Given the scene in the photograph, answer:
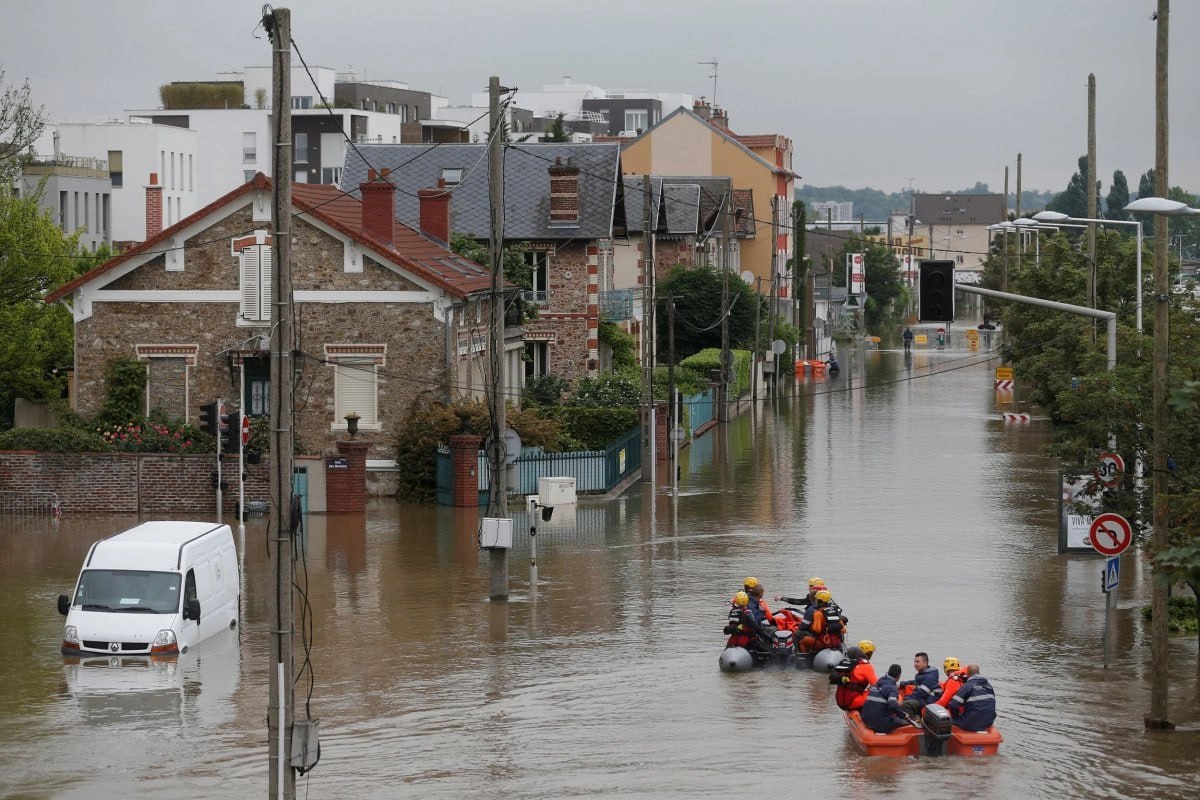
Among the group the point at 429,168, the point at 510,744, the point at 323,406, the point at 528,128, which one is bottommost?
the point at 510,744

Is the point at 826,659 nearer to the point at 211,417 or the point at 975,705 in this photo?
the point at 975,705

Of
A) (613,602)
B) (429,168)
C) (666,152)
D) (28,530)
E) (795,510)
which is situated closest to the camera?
(613,602)

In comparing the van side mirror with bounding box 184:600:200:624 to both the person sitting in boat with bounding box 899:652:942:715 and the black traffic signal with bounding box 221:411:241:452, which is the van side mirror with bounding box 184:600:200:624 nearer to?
the black traffic signal with bounding box 221:411:241:452

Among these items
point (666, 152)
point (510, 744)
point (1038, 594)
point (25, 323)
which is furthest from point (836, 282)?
point (510, 744)

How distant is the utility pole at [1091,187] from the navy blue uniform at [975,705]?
18.7 metres

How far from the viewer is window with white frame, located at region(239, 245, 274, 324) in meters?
37.9

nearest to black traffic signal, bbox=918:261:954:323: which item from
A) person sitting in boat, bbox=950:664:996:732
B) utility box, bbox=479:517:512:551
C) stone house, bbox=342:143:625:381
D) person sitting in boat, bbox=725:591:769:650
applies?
person sitting in boat, bbox=725:591:769:650

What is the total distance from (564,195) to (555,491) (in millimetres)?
17400

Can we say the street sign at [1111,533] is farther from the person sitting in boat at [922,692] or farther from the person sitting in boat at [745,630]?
the person sitting in boat at [922,692]

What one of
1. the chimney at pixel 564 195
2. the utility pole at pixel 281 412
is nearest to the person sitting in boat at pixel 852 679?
the utility pole at pixel 281 412

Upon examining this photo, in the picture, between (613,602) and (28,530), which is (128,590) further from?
(28,530)

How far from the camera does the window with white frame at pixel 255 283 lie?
37938 mm

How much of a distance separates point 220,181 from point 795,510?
86.3 meters

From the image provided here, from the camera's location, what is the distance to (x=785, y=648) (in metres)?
21.9
